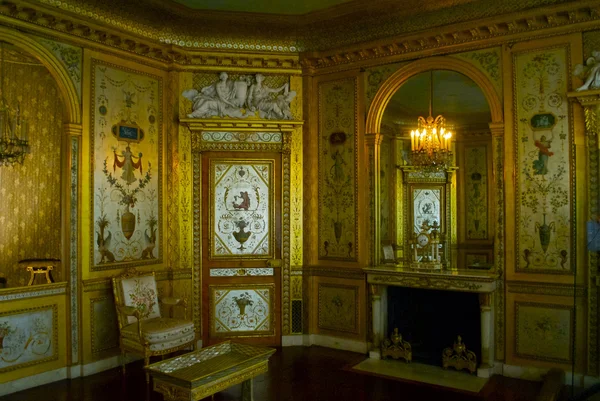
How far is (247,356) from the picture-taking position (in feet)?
15.1

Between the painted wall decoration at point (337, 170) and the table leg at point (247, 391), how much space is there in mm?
2551

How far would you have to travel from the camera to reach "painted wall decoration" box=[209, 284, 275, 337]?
22.6 ft

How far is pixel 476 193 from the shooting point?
1046cm

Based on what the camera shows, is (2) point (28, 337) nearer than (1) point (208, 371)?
No

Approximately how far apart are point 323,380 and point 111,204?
3.21 meters

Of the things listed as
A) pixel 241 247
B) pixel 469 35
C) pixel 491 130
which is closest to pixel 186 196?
pixel 241 247

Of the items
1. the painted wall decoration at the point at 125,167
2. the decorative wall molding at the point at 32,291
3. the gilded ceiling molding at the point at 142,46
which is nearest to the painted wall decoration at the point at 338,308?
the painted wall decoration at the point at 125,167

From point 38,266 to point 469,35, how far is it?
6.10 meters

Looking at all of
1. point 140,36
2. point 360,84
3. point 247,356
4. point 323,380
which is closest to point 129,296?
point 247,356

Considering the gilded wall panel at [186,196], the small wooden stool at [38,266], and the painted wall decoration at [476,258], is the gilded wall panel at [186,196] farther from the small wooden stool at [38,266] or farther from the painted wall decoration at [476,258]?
the painted wall decoration at [476,258]

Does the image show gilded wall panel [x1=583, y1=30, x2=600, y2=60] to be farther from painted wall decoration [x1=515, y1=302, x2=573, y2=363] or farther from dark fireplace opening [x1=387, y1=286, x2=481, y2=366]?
dark fireplace opening [x1=387, y1=286, x2=481, y2=366]

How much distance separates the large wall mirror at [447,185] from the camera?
973cm

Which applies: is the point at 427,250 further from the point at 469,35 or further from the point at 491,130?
the point at 469,35

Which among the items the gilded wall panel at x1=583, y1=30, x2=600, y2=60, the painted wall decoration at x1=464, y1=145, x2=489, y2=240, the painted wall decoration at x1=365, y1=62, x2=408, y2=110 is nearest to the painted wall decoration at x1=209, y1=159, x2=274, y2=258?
the painted wall decoration at x1=365, y1=62, x2=408, y2=110
